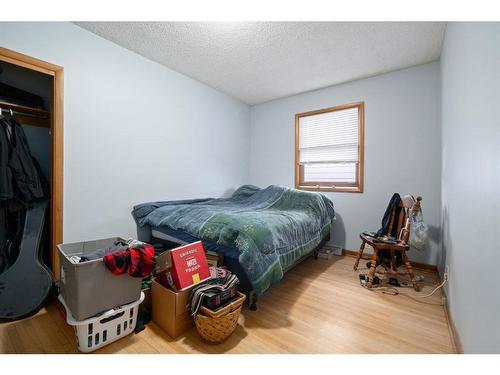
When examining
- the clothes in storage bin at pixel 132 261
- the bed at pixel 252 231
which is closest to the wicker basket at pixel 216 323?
the bed at pixel 252 231

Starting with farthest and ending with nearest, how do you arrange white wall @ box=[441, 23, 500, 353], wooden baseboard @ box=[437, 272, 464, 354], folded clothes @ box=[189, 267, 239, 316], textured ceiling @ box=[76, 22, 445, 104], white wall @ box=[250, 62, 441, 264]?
white wall @ box=[250, 62, 441, 264], textured ceiling @ box=[76, 22, 445, 104], folded clothes @ box=[189, 267, 239, 316], wooden baseboard @ box=[437, 272, 464, 354], white wall @ box=[441, 23, 500, 353]

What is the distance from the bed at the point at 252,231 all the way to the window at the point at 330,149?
0.57 meters

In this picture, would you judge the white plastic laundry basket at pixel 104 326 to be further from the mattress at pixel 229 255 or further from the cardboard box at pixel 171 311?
the mattress at pixel 229 255

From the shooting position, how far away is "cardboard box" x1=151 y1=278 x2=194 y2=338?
1.41m

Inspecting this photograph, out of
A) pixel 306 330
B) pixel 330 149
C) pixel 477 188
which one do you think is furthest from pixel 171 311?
pixel 330 149

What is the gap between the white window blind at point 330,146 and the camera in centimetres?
312

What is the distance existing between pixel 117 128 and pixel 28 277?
1492mm

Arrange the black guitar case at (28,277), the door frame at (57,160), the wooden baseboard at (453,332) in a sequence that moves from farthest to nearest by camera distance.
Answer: the door frame at (57,160) → the black guitar case at (28,277) → the wooden baseboard at (453,332)

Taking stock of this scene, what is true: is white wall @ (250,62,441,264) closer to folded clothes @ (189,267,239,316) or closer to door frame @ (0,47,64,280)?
folded clothes @ (189,267,239,316)

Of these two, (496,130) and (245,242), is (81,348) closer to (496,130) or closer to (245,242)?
(245,242)

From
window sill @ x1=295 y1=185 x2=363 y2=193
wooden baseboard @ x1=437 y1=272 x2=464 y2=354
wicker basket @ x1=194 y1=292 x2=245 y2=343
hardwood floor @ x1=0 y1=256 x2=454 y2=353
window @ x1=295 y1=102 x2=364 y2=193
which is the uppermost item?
window @ x1=295 y1=102 x2=364 y2=193

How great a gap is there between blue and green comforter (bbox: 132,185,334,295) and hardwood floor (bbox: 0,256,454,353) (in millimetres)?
290

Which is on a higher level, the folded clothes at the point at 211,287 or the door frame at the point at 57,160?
the door frame at the point at 57,160

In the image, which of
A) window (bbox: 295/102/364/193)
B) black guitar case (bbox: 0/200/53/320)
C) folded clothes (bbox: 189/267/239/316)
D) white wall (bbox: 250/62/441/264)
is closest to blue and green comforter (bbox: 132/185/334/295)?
folded clothes (bbox: 189/267/239/316)
